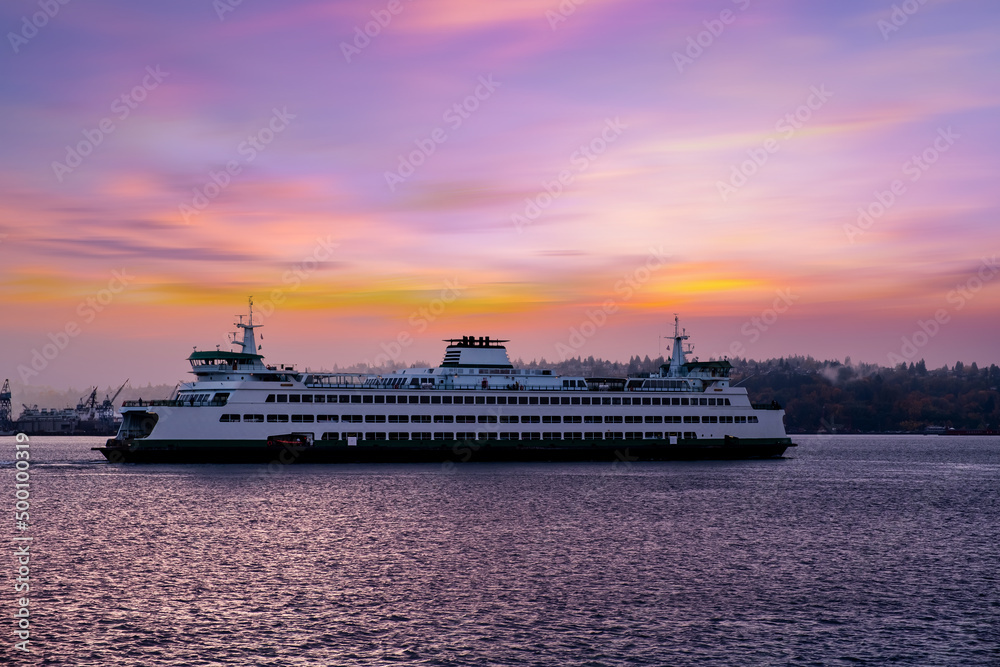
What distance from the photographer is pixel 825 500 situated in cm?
7375

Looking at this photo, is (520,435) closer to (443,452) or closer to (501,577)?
(443,452)

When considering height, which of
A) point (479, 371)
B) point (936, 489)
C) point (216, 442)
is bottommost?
point (936, 489)

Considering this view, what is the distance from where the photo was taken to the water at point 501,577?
30.1 m

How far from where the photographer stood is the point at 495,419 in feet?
336

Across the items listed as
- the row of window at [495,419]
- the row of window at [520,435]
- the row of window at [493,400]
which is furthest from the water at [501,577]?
the row of window at [520,435]

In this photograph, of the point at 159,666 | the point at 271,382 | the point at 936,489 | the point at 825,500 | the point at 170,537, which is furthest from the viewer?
the point at 271,382

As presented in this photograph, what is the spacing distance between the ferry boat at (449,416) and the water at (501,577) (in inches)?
644

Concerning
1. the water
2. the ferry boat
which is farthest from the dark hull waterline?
the water

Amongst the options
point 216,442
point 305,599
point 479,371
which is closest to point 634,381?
point 479,371

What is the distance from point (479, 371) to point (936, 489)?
148 ft

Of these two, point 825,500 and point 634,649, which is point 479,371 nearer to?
point 825,500

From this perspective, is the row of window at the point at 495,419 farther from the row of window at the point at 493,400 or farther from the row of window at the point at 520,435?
the row of window at the point at 493,400

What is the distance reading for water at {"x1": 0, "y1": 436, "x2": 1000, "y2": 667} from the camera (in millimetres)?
30125

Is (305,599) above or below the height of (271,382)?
below
